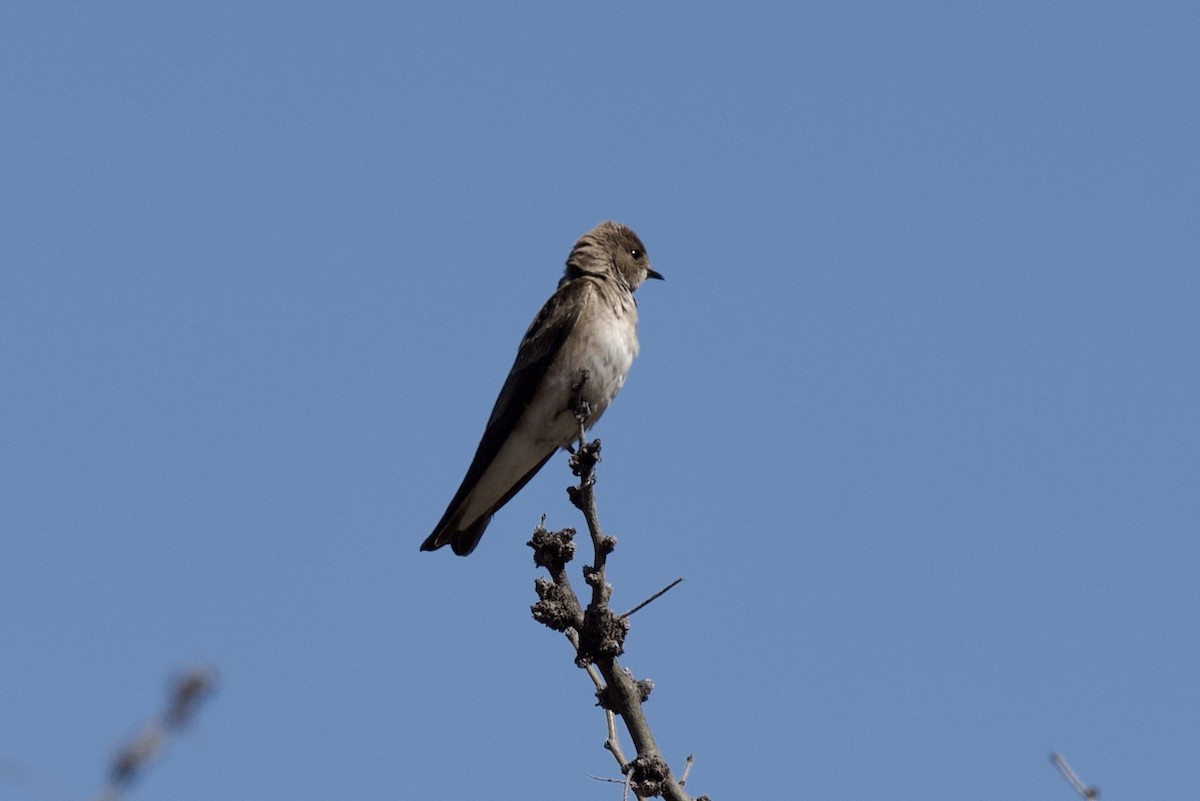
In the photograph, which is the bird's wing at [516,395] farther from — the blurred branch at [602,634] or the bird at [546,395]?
the blurred branch at [602,634]

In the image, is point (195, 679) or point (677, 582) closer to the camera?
point (195, 679)

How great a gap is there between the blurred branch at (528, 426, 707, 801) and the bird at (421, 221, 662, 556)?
3.52m

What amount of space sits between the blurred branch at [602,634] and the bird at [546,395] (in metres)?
3.52

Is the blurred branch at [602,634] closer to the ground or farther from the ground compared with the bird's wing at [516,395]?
closer to the ground

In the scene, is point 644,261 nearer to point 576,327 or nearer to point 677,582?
point 576,327

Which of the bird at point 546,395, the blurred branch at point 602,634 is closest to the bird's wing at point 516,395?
the bird at point 546,395

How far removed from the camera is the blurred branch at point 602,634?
5359mm

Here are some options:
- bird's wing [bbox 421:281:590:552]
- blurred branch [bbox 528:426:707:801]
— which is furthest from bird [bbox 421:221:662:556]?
blurred branch [bbox 528:426:707:801]

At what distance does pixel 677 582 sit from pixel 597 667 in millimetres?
530

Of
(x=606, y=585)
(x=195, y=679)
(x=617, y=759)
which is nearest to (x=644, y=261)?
(x=606, y=585)

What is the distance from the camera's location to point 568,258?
11984 mm

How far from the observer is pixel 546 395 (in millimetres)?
10398

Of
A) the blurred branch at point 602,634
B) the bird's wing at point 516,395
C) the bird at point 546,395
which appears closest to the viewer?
the blurred branch at point 602,634

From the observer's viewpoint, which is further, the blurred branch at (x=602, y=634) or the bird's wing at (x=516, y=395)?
the bird's wing at (x=516, y=395)
